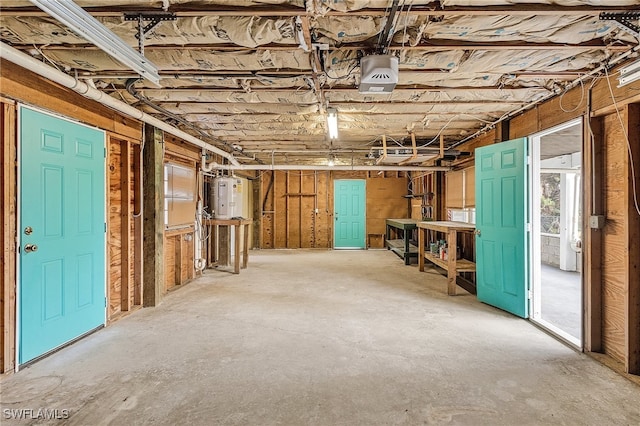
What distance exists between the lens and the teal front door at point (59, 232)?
2.37 metres

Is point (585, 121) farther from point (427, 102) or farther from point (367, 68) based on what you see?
point (367, 68)

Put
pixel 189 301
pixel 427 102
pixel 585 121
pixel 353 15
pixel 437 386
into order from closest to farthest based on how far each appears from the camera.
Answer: pixel 353 15
pixel 437 386
pixel 585 121
pixel 427 102
pixel 189 301

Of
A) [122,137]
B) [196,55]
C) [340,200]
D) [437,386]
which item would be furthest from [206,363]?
[340,200]

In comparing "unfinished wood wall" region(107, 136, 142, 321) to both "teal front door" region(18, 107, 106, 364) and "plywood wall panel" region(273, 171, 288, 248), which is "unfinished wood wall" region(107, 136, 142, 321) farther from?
"plywood wall panel" region(273, 171, 288, 248)

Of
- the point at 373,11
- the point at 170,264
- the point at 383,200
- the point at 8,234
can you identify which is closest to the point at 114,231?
the point at 8,234

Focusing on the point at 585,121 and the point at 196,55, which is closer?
the point at 196,55

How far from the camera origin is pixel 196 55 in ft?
7.74

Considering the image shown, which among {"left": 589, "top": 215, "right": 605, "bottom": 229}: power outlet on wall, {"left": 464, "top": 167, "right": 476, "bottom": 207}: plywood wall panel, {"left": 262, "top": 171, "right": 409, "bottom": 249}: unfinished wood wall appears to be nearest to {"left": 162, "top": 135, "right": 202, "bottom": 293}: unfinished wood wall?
{"left": 262, "top": 171, "right": 409, "bottom": 249}: unfinished wood wall

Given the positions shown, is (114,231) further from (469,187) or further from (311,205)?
(311,205)

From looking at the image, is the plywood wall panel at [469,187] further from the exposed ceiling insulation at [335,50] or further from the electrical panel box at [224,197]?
the electrical panel box at [224,197]

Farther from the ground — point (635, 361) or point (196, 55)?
point (196, 55)

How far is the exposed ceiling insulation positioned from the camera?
1.79 metres

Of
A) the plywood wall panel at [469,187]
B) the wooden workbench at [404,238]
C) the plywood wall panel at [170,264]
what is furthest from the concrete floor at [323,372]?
the wooden workbench at [404,238]

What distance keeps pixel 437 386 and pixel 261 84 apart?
277cm
